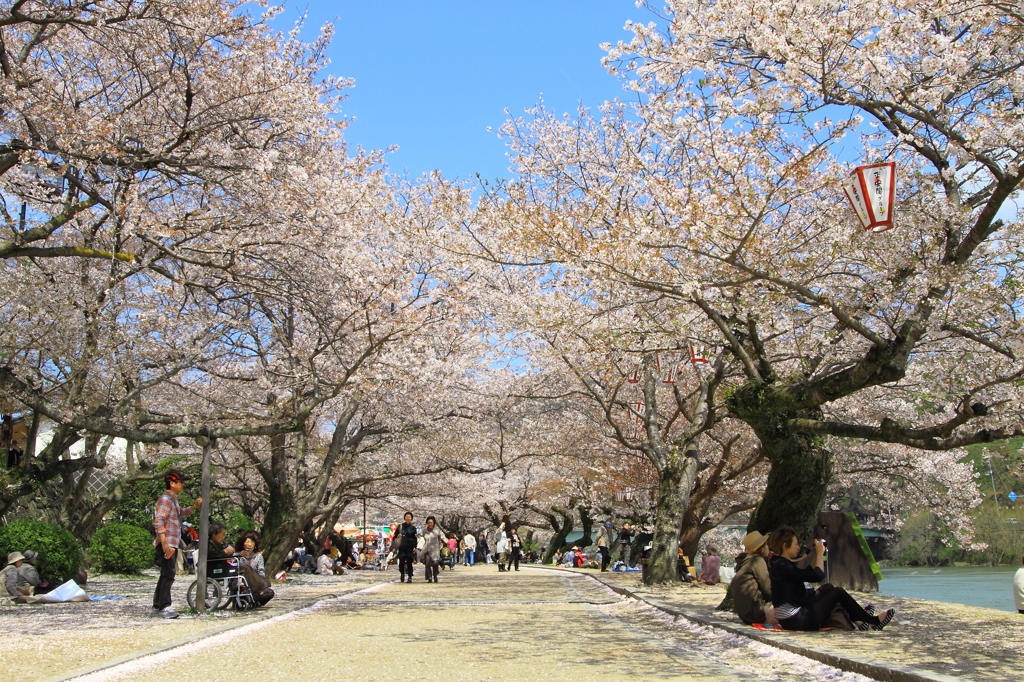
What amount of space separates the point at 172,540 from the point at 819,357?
8.52 meters

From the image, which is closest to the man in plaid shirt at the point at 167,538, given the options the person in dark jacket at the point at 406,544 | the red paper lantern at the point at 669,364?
the red paper lantern at the point at 669,364

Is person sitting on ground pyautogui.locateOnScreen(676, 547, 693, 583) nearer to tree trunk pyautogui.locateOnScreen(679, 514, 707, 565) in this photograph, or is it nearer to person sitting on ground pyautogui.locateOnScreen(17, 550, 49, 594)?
tree trunk pyautogui.locateOnScreen(679, 514, 707, 565)

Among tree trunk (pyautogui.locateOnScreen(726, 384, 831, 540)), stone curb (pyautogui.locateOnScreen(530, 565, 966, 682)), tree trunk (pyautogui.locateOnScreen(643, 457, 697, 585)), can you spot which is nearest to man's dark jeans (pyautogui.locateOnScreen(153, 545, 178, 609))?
stone curb (pyautogui.locateOnScreen(530, 565, 966, 682))

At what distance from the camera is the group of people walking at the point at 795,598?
792 centimetres

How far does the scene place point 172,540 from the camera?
10.0 metres

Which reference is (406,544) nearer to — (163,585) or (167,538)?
(163,585)

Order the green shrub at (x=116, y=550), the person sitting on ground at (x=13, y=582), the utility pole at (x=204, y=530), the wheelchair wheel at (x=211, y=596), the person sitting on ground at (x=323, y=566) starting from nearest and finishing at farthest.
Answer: the utility pole at (x=204, y=530) → the wheelchair wheel at (x=211, y=596) → the person sitting on ground at (x=13, y=582) → the green shrub at (x=116, y=550) → the person sitting on ground at (x=323, y=566)

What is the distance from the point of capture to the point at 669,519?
53.9ft

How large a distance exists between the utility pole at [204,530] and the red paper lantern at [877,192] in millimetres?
8230

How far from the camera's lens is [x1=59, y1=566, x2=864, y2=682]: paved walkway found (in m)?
5.91

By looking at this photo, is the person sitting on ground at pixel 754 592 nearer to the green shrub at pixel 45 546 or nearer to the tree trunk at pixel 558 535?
the green shrub at pixel 45 546

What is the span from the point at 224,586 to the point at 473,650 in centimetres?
519

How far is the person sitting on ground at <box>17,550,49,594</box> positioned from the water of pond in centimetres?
1956

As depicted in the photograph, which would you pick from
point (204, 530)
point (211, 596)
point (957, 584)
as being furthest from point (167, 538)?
point (957, 584)
